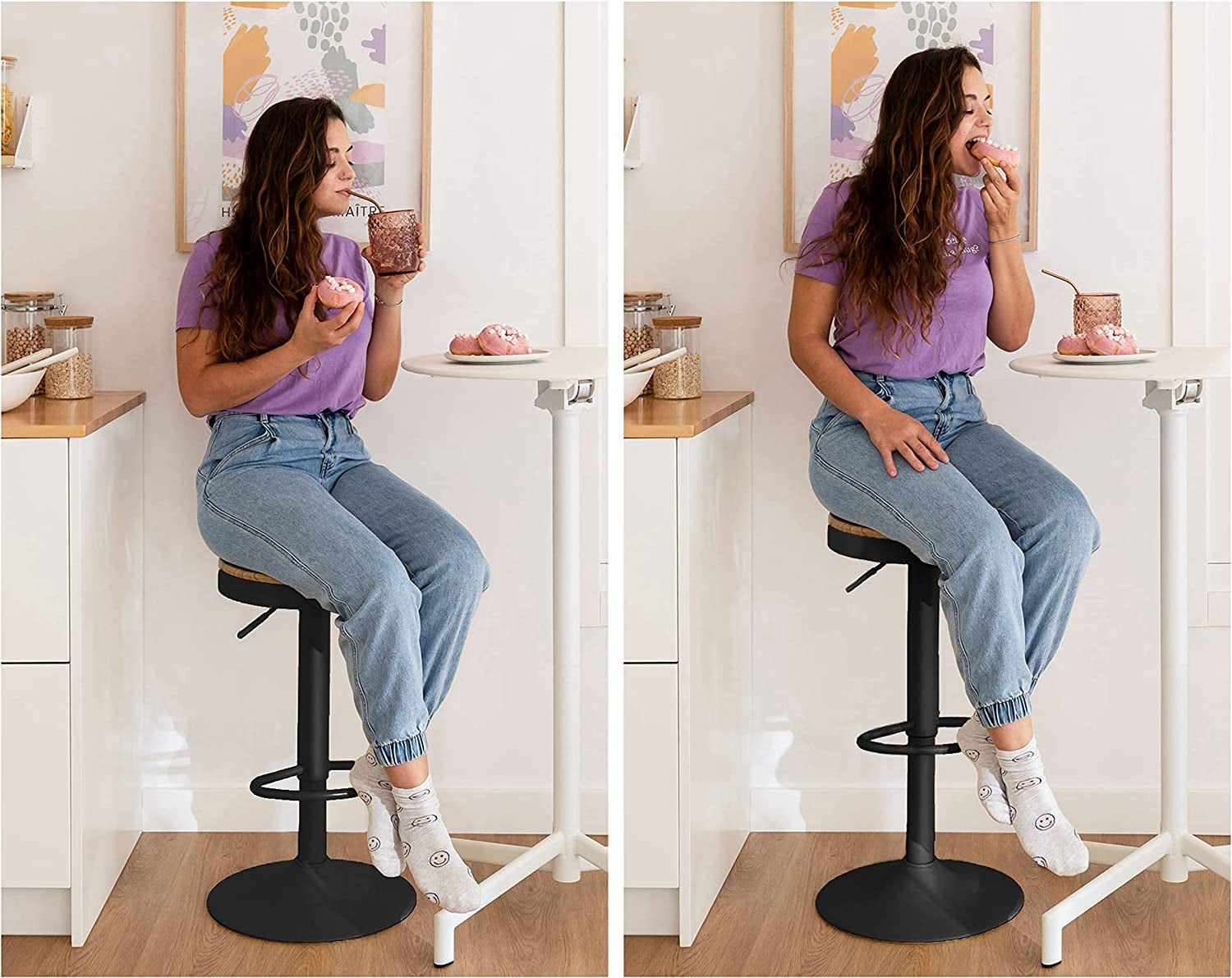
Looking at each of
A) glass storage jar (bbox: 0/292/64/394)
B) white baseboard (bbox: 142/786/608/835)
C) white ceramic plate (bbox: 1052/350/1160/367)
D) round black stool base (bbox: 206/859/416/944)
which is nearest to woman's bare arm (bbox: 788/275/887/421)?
white ceramic plate (bbox: 1052/350/1160/367)

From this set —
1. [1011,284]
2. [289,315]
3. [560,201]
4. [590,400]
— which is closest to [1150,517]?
[1011,284]

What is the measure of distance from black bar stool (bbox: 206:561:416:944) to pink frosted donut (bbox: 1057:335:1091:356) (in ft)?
3.37

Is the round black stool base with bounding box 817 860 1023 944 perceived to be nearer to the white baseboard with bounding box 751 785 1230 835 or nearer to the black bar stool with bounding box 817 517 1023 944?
the black bar stool with bounding box 817 517 1023 944

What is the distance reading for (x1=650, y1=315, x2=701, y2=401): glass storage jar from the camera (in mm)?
1740

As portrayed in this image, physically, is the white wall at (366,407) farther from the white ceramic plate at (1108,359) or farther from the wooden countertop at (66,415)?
the white ceramic plate at (1108,359)

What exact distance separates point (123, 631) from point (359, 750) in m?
0.41

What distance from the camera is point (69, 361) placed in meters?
1.77

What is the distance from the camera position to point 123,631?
1852 millimetres

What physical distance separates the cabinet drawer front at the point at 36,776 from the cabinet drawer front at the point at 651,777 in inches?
29.2

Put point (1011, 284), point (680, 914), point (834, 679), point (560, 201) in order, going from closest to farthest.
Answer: point (680, 914), point (1011, 284), point (560, 201), point (834, 679)

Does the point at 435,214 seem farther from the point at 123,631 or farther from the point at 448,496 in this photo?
the point at 123,631

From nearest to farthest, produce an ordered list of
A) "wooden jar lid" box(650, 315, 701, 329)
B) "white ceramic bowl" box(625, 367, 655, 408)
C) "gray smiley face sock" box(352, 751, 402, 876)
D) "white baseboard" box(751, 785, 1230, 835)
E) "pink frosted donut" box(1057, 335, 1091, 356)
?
"white ceramic bowl" box(625, 367, 655, 408) < "gray smiley face sock" box(352, 751, 402, 876) < "pink frosted donut" box(1057, 335, 1091, 356) < "wooden jar lid" box(650, 315, 701, 329) < "white baseboard" box(751, 785, 1230, 835)

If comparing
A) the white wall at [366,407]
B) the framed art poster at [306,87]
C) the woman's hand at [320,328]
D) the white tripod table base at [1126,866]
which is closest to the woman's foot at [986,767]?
the white tripod table base at [1126,866]

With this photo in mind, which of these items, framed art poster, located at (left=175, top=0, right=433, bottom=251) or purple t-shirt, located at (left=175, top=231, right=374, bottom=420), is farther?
framed art poster, located at (left=175, top=0, right=433, bottom=251)
